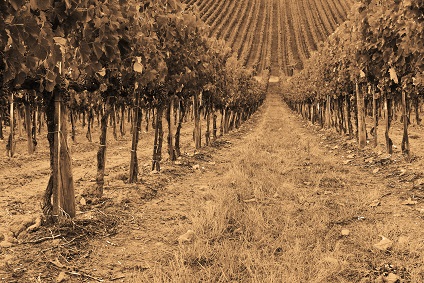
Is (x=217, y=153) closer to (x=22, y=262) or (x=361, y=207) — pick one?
(x=361, y=207)

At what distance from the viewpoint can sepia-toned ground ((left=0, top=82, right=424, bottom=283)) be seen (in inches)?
174

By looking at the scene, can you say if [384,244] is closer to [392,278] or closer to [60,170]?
[392,278]

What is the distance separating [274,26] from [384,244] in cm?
10595

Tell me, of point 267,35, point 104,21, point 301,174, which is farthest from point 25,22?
point 267,35

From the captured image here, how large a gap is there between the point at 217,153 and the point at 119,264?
34.6 ft

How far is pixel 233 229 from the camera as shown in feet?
19.3

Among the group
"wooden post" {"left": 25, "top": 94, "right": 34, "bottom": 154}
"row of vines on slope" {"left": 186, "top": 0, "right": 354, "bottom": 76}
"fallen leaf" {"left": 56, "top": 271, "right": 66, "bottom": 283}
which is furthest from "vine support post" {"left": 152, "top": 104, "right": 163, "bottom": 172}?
"row of vines on slope" {"left": 186, "top": 0, "right": 354, "bottom": 76}

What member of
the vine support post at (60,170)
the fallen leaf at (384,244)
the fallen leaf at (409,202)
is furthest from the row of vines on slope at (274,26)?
the fallen leaf at (384,244)

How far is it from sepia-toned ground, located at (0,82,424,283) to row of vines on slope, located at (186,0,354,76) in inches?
2937

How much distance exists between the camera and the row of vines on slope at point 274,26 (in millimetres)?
88938

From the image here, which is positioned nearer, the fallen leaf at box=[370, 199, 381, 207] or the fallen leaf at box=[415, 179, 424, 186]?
Answer: the fallen leaf at box=[370, 199, 381, 207]

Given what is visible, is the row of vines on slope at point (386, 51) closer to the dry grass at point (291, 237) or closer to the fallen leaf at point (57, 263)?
the dry grass at point (291, 237)

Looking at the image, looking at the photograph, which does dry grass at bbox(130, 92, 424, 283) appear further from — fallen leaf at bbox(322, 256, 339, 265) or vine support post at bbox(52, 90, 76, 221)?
vine support post at bbox(52, 90, 76, 221)

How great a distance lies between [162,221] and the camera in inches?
258
